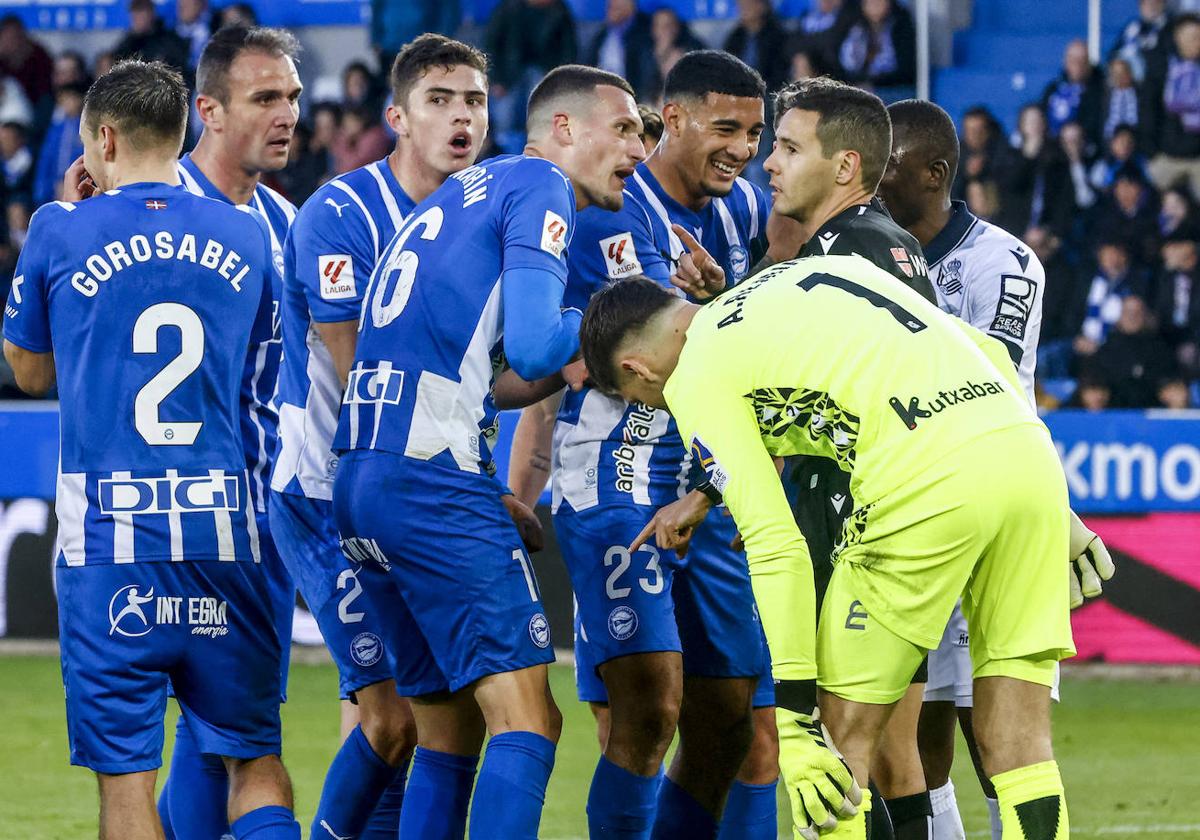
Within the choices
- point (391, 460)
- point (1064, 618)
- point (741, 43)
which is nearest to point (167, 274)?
point (391, 460)

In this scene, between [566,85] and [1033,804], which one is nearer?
[1033,804]

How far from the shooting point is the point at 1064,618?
163 inches

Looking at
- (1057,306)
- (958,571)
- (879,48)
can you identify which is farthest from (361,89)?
(958,571)

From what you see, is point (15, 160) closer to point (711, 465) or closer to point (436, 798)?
point (436, 798)

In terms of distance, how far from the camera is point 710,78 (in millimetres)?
5652

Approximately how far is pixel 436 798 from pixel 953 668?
1772 mm

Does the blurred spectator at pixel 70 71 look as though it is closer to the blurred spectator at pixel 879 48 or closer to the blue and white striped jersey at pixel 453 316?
the blurred spectator at pixel 879 48

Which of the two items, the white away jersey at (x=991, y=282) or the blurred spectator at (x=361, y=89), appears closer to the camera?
the white away jersey at (x=991, y=282)

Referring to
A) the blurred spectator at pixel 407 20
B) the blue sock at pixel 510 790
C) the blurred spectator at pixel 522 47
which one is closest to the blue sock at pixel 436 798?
the blue sock at pixel 510 790

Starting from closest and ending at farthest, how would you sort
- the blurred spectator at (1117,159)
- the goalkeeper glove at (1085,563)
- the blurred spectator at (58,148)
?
the goalkeeper glove at (1085,563), the blurred spectator at (1117,159), the blurred spectator at (58,148)

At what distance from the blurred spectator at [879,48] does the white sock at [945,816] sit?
9196mm

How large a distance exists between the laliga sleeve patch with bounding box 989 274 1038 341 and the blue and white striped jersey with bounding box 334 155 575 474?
61.5 inches

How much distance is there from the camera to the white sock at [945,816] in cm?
559

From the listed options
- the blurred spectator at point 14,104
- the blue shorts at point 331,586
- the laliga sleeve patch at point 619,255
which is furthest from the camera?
the blurred spectator at point 14,104
